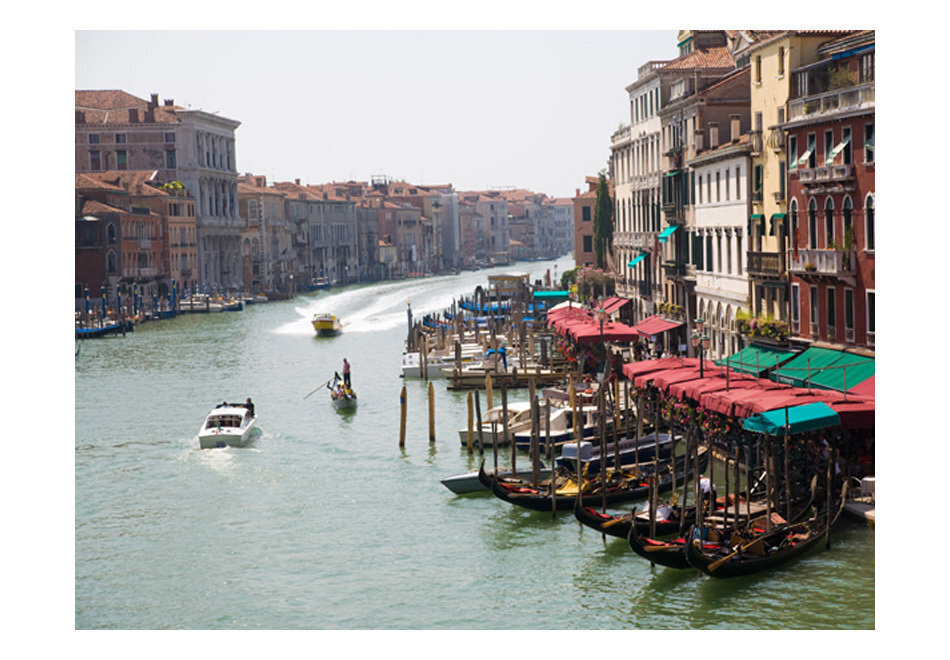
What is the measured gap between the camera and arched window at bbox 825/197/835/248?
1528cm

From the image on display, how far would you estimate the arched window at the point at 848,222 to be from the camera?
48.3 feet

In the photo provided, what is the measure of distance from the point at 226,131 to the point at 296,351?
3044cm

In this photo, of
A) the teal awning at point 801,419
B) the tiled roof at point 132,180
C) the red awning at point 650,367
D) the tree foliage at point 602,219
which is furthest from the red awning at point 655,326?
the tiled roof at point 132,180

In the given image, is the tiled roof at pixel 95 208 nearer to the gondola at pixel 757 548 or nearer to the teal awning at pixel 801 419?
the teal awning at pixel 801 419

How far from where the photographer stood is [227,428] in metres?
17.8

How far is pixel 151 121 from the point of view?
54000 mm

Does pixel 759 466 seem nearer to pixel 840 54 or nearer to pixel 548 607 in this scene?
pixel 548 607

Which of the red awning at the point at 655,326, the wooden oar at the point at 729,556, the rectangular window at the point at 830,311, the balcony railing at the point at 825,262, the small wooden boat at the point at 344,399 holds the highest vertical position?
the balcony railing at the point at 825,262

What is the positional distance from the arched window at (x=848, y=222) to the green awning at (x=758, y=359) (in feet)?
Answer: 5.14

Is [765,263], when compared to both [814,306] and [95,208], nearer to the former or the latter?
[814,306]

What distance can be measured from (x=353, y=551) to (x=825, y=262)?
6.35 metres

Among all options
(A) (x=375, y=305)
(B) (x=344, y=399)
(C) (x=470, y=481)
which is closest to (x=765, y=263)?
(C) (x=470, y=481)

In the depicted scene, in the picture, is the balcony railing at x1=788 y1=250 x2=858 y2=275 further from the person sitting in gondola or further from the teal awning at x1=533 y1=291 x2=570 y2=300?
the teal awning at x1=533 y1=291 x2=570 y2=300

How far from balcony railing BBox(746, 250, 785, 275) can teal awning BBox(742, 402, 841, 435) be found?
4.88 metres
